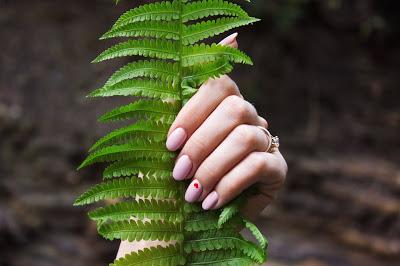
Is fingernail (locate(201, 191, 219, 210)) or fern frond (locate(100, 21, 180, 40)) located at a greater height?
fern frond (locate(100, 21, 180, 40))

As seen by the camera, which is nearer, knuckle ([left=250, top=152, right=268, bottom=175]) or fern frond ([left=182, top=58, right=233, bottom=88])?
fern frond ([left=182, top=58, right=233, bottom=88])

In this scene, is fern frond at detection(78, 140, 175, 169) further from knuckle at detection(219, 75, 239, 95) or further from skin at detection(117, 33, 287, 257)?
knuckle at detection(219, 75, 239, 95)

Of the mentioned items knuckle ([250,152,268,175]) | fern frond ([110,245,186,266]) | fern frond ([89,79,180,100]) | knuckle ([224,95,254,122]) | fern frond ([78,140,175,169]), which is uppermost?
knuckle ([224,95,254,122])

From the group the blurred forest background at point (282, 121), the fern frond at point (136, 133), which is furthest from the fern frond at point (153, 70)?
the blurred forest background at point (282, 121)

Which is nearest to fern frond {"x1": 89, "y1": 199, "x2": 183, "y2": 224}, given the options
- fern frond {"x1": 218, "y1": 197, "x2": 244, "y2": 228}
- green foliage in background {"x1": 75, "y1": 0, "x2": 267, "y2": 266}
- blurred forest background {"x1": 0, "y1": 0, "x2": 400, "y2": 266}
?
green foliage in background {"x1": 75, "y1": 0, "x2": 267, "y2": 266}

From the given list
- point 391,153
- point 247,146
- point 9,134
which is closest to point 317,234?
point 391,153

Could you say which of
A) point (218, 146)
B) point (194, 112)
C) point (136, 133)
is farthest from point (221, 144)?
point (136, 133)

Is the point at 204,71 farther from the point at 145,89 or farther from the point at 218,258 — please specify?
the point at 218,258

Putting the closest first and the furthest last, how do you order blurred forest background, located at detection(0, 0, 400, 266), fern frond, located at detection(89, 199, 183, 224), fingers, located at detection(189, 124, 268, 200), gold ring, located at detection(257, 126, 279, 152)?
fern frond, located at detection(89, 199, 183, 224) → fingers, located at detection(189, 124, 268, 200) → gold ring, located at detection(257, 126, 279, 152) → blurred forest background, located at detection(0, 0, 400, 266)
